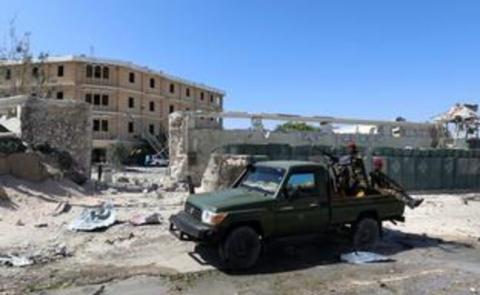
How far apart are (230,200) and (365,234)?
10.8 feet

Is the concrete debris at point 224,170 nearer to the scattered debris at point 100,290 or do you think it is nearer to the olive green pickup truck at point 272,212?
the olive green pickup truck at point 272,212

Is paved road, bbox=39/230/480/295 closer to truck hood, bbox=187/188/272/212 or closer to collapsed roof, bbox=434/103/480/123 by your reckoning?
truck hood, bbox=187/188/272/212

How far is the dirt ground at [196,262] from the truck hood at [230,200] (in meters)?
1.05

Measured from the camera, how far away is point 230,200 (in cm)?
985

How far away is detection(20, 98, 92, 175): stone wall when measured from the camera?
67.5 feet

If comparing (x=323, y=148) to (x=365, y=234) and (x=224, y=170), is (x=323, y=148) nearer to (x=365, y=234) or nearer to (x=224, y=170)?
(x=224, y=170)

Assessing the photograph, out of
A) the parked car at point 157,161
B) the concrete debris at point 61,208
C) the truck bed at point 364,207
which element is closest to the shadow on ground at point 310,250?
the truck bed at point 364,207

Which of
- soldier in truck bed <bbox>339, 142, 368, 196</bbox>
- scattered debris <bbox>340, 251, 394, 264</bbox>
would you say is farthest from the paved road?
soldier in truck bed <bbox>339, 142, 368, 196</bbox>

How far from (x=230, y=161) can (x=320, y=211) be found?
5464 mm

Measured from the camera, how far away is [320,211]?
1052 cm

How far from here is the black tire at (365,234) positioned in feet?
37.2

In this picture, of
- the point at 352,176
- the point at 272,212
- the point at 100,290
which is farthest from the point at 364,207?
the point at 100,290

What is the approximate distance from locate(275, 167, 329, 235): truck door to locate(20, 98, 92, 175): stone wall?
43.4 ft

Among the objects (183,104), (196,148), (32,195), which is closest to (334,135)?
(196,148)
